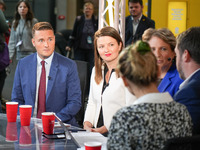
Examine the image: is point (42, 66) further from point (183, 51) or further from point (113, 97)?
point (183, 51)

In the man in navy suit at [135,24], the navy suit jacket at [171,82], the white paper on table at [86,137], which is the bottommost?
the white paper on table at [86,137]

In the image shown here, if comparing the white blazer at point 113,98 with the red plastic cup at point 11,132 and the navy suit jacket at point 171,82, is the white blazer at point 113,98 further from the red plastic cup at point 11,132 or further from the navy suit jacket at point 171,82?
the red plastic cup at point 11,132

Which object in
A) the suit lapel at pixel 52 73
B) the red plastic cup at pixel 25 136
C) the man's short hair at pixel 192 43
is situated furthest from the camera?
the suit lapel at pixel 52 73

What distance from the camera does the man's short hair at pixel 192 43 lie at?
231 centimetres

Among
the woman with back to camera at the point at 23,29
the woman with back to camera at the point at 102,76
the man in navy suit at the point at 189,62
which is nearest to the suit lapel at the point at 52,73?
the woman with back to camera at the point at 102,76

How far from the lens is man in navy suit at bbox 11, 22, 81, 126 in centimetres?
333

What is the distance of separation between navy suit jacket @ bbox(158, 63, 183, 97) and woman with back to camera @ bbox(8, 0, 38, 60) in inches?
155

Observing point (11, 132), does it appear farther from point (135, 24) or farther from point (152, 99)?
point (135, 24)

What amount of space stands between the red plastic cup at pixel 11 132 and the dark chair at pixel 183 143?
999 mm

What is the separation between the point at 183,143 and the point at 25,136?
1060 millimetres

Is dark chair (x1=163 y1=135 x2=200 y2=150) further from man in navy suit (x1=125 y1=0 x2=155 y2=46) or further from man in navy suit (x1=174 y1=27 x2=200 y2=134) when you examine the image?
man in navy suit (x1=125 y1=0 x2=155 y2=46)

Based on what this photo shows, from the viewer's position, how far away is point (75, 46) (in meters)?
7.49

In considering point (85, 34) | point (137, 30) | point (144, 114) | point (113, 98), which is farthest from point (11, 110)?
point (85, 34)

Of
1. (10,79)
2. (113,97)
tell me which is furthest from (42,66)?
(10,79)
